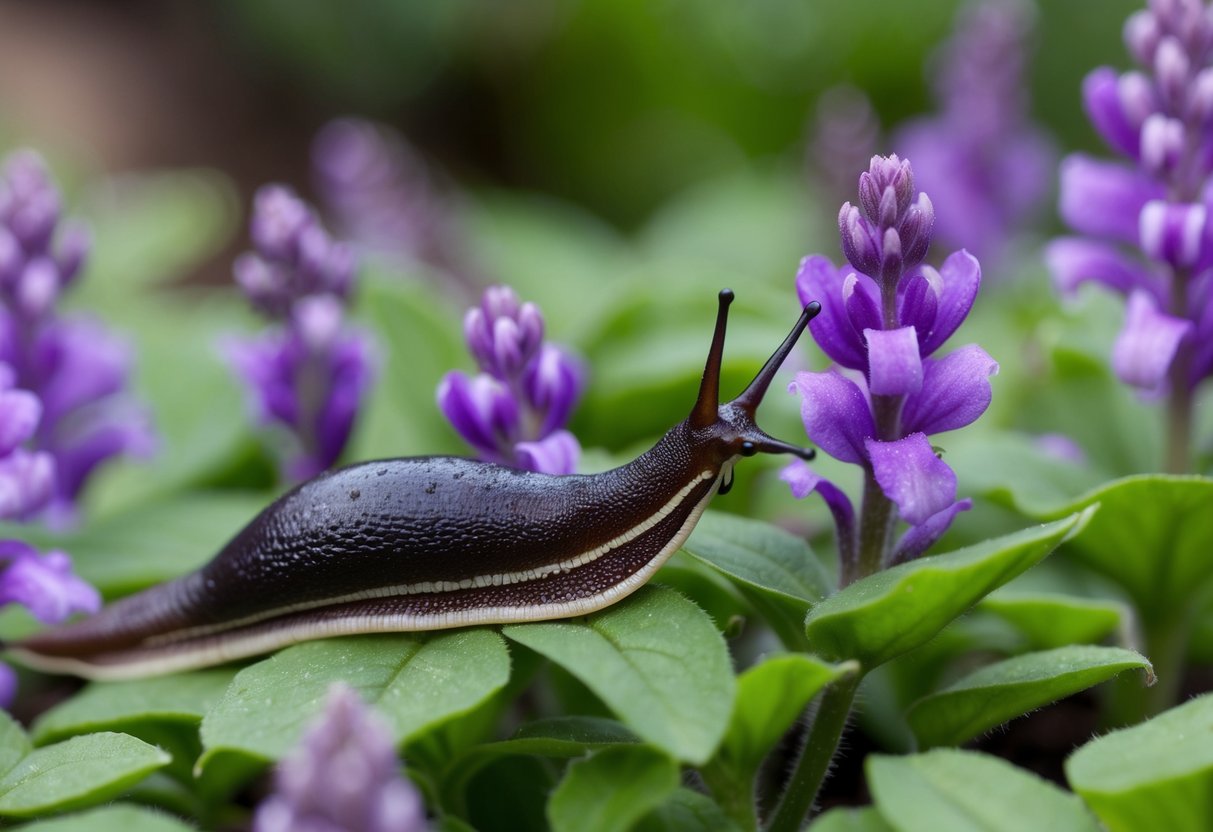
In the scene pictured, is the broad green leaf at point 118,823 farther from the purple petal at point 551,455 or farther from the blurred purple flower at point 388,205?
the blurred purple flower at point 388,205

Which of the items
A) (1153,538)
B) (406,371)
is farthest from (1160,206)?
(406,371)

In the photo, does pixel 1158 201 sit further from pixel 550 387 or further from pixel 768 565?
pixel 550 387

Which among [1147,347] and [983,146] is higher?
[983,146]

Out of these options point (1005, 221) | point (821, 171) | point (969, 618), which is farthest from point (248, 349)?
point (1005, 221)

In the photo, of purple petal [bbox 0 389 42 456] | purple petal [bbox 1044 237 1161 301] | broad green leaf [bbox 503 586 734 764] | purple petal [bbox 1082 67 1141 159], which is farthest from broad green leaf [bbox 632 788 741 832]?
purple petal [bbox 1082 67 1141 159]

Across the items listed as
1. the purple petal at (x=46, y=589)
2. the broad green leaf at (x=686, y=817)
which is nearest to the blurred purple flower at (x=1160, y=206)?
the broad green leaf at (x=686, y=817)

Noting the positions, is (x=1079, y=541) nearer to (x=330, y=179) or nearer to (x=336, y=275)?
(x=336, y=275)
